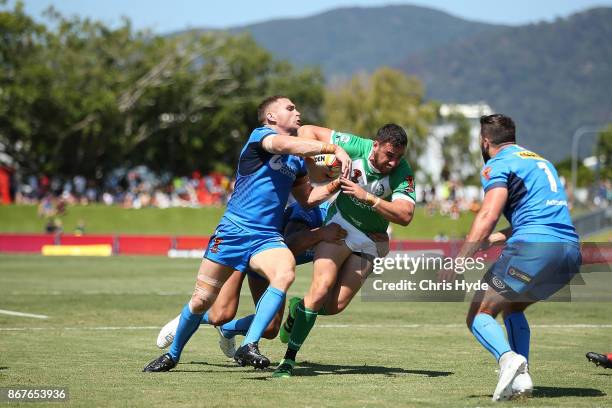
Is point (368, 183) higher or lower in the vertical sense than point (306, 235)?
higher

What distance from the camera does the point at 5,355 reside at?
34.8 ft

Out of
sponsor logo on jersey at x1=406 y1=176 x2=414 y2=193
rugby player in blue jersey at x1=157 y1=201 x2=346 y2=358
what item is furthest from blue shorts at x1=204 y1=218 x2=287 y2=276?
sponsor logo on jersey at x1=406 y1=176 x2=414 y2=193

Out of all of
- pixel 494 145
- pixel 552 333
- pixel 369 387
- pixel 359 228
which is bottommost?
pixel 552 333

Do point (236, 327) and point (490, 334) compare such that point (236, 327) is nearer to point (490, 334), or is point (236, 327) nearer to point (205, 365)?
point (205, 365)

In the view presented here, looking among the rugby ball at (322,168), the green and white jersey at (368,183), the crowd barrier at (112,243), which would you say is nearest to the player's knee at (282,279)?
the green and white jersey at (368,183)

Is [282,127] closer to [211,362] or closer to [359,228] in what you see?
[359,228]

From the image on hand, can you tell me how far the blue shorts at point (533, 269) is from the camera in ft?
26.2

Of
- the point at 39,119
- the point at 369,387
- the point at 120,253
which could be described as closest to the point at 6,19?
the point at 39,119

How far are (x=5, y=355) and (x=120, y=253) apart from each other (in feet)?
93.8

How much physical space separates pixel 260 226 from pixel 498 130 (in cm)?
223

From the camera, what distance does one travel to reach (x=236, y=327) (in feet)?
33.6

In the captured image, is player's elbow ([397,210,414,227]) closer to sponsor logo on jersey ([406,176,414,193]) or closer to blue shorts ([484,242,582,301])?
sponsor logo on jersey ([406,176,414,193])

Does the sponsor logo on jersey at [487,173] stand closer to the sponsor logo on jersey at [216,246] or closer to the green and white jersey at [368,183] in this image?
the green and white jersey at [368,183]

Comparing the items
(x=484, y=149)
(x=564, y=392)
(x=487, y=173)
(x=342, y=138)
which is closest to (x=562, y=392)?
(x=564, y=392)
